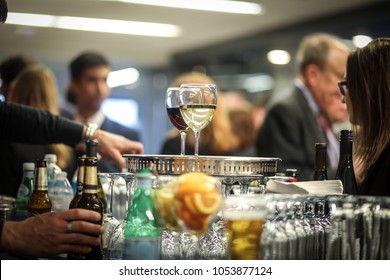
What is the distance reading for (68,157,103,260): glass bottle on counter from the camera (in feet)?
5.33

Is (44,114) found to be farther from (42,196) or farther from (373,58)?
(373,58)

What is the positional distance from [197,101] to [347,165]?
467 millimetres

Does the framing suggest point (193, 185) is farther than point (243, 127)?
No

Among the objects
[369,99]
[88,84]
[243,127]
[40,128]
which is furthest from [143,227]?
[243,127]

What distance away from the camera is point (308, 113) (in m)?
3.82

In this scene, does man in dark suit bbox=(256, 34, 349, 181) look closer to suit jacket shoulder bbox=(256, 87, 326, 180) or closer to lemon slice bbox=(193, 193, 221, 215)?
suit jacket shoulder bbox=(256, 87, 326, 180)

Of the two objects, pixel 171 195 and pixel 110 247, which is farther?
pixel 110 247

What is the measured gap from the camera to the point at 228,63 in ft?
35.2

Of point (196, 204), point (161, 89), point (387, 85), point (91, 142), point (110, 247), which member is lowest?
point (110, 247)

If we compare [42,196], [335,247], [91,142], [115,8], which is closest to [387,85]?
[335,247]

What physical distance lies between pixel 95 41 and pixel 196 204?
33.8 feet

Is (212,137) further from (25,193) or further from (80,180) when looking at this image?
(80,180)

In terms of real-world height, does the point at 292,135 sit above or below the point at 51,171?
above

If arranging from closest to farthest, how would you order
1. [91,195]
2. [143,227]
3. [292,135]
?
[143,227] < [91,195] < [292,135]
